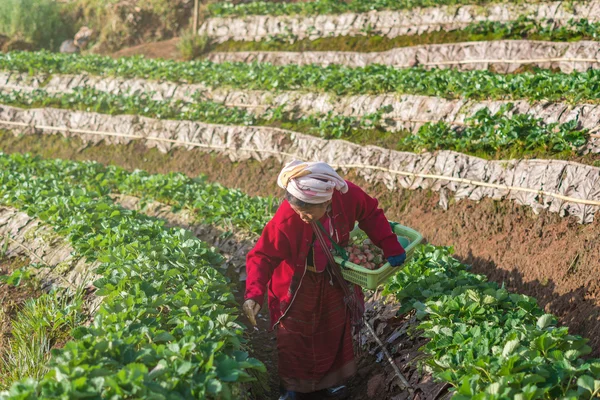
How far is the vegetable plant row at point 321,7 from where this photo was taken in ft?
46.2

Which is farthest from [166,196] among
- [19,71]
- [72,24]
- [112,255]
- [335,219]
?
[72,24]

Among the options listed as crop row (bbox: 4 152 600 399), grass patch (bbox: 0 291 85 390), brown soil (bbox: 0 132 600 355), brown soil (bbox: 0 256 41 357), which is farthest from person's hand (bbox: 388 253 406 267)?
brown soil (bbox: 0 256 41 357)

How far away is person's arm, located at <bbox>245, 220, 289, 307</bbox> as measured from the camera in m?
4.20

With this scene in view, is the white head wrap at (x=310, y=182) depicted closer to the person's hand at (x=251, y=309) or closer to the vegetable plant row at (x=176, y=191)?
the person's hand at (x=251, y=309)

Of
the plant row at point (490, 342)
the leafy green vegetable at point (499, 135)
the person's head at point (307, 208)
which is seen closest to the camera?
the plant row at point (490, 342)

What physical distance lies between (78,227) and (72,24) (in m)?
17.6

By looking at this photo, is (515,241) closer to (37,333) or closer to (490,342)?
(490,342)

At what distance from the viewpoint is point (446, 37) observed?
1300 cm

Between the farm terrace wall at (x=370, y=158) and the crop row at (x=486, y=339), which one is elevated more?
the crop row at (x=486, y=339)

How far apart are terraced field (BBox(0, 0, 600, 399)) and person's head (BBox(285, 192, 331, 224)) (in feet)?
2.51

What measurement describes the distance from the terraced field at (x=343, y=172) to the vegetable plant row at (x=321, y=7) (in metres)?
0.10

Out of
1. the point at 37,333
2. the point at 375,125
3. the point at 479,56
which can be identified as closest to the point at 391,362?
the point at 37,333

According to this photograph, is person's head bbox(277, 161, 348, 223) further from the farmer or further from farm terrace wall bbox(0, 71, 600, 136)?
farm terrace wall bbox(0, 71, 600, 136)

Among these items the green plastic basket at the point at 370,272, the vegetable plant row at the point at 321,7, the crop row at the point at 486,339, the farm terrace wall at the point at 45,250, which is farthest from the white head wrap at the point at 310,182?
the vegetable plant row at the point at 321,7
